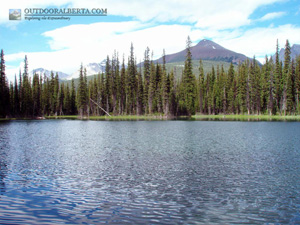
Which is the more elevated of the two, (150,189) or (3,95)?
(3,95)

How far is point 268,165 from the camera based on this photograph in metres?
20.4

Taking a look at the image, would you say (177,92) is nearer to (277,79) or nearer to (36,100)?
(277,79)

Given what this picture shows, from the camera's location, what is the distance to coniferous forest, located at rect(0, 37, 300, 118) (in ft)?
341

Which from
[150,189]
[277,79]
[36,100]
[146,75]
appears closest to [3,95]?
[36,100]

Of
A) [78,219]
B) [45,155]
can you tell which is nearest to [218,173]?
[78,219]

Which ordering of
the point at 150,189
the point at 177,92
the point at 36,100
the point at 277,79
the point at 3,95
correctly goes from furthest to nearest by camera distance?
the point at 36,100 < the point at 177,92 < the point at 277,79 < the point at 3,95 < the point at 150,189

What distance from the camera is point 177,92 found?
388 ft

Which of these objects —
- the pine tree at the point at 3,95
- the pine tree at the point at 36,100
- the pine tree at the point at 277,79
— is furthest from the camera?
the pine tree at the point at 36,100

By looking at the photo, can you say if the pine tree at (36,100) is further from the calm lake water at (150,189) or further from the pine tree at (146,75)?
the calm lake water at (150,189)

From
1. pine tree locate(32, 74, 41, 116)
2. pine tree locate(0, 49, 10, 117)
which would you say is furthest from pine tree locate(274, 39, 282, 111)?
pine tree locate(0, 49, 10, 117)

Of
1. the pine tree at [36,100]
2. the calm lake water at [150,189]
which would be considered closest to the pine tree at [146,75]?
the pine tree at [36,100]

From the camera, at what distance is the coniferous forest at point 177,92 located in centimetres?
10400

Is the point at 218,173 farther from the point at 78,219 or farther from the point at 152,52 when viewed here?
the point at 152,52

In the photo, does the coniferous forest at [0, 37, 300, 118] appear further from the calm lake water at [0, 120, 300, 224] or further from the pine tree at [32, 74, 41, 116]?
the calm lake water at [0, 120, 300, 224]
